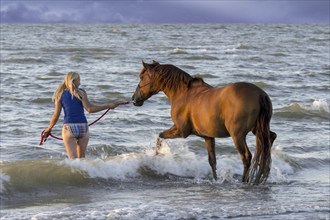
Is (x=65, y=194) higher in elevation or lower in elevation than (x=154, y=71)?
lower

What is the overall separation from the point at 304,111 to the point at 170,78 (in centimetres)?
769

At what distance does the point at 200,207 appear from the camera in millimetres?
7980

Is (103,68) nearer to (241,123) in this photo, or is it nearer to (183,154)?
(183,154)

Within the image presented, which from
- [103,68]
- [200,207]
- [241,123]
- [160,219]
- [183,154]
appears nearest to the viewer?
[160,219]

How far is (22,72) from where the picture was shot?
81.4ft

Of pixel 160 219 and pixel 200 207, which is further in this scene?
pixel 200 207

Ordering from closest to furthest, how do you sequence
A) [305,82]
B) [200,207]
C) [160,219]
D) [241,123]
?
[160,219] → [200,207] → [241,123] → [305,82]

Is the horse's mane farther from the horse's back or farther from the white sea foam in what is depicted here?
the white sea foam

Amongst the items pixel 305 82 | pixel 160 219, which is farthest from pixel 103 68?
pixel 160 219

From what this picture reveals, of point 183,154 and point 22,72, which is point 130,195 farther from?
point 22,72

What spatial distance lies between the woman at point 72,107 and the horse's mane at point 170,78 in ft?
2.50

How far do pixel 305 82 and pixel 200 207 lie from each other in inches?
642

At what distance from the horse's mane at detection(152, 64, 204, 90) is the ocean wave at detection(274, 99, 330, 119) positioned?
7053 millimetres

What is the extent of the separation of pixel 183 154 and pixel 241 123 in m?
2.68
